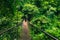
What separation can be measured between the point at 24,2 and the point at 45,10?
0.68 m

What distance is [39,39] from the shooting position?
4.90 meters

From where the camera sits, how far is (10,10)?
5277 millimetres

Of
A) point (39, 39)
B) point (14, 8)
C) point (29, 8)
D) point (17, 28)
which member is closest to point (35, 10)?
point (29, 8)

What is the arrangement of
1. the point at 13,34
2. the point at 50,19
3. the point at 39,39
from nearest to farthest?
the point at 13,34 → the point at 39,39 → the point at 50,19

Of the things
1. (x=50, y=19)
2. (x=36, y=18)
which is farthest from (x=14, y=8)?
(x=50, y=19)

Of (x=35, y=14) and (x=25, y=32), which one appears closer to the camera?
(x=25, y=32)

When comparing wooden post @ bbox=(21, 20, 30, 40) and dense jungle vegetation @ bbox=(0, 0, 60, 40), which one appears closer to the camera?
wooden post @ bbox=(21, 20, 30, 40)

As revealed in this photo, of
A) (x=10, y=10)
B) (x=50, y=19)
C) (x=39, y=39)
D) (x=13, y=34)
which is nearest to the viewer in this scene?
(x=13, y=34)

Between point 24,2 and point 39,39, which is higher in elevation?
point 24,2

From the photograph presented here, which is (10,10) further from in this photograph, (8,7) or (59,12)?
(59,12)

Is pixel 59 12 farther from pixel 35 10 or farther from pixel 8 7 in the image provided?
pixel 8 7

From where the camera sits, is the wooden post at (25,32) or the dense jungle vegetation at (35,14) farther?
the dense jungle vegetation at (35,14)

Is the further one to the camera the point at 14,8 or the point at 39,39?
the point at 14,8

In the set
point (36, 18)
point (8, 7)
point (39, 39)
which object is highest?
point (8, 7)
